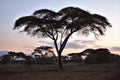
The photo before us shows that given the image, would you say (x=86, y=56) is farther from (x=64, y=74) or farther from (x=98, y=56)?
(x=64, y=74)

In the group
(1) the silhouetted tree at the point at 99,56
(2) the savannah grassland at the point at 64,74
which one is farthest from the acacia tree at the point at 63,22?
(1) the silhouetted tree at the point at 99,56

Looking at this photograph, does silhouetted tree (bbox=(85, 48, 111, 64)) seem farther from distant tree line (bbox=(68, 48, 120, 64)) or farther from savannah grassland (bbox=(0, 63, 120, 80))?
savannah grassland (bbox=(0, 63, 120, 80))

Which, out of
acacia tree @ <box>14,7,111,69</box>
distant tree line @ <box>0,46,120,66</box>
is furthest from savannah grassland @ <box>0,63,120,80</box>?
distant tree line @ <box>0,46,120,66</box>

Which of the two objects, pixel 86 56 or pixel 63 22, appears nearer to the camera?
pixel 63 22

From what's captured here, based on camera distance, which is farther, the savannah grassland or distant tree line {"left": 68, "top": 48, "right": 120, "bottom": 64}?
distant tree line {"left": 68, "top": 48, "right": 120, "bottom": 64}

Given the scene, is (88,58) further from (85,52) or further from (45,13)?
(45,13)

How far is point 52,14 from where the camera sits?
1272 inches

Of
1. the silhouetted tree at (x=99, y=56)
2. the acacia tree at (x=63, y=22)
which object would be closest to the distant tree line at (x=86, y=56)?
the silhouetted tree at (x=99, y=56)

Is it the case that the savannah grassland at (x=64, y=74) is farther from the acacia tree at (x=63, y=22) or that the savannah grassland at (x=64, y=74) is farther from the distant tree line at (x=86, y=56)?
the distant tree line at (x=86, y=56)

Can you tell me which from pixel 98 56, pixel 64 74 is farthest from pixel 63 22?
pixel 98 56

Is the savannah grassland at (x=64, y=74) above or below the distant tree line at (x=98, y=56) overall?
below

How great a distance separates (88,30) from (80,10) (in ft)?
9.64

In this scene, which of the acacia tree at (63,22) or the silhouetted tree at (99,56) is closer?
the acacia tree at (63,22)

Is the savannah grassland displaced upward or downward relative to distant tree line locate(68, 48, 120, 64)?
downward
